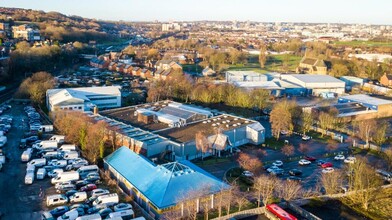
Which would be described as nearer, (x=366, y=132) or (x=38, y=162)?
(x=38, y=162)

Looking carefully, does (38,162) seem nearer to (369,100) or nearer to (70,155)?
(70,155)

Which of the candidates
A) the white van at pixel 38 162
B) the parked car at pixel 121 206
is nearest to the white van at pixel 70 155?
the white van at pixel 38 162

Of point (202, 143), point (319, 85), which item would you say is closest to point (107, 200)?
point (202, 143)

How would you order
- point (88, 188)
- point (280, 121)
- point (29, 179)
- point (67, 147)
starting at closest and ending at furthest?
point (88, 188) < point (29, 179) < point (67, 147) < point (280, 121)

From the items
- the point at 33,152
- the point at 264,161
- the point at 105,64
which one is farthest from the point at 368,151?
the point at 105,64

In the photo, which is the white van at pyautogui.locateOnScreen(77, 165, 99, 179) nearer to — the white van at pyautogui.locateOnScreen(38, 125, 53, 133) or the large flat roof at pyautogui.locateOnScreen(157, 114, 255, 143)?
the large flat roof at pyautogui.locateOnScreen(157, 114, 255, 143)

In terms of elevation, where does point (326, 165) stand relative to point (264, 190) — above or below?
below

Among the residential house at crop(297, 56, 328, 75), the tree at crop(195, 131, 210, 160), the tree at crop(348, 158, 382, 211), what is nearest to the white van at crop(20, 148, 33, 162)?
the tree at crop(195, 131, 210, 160)

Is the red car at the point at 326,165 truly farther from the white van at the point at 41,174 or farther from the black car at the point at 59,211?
the white van at the point at 41,174

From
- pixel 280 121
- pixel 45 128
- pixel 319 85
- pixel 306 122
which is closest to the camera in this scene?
pixel 280 121
